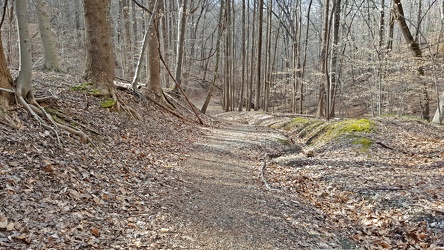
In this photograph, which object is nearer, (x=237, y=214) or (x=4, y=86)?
(x=237, y=214)

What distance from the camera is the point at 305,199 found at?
602cm

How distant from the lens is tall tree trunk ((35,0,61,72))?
10547mm

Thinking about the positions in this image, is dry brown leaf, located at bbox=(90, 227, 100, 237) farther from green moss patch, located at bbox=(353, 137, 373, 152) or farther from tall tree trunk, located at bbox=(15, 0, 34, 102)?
green moss patch, located at bbox=(353, 137, 373, 152)

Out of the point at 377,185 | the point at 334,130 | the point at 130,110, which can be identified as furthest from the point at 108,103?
the point at 334,130

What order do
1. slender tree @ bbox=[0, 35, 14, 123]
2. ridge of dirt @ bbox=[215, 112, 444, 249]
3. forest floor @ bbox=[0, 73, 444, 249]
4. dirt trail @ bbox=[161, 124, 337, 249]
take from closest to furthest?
1. forest floor @ bbox=[0, 73, 444, 249]
2. dirt trail @ bbox=[161, 124, 337, 249]
3. ridge of dirt @ bbox=[215, 112, 444, 249]
4. slender tree @ bbox=[0, 35, 14, 123]

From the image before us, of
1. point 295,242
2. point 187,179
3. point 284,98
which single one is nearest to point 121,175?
point 187,179

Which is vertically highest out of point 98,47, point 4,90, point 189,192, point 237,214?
point 98,47

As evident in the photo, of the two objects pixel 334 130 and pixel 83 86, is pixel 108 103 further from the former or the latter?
pixel 334 130

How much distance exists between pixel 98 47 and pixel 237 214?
21.4 ft

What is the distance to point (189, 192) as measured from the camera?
5516 millimetres

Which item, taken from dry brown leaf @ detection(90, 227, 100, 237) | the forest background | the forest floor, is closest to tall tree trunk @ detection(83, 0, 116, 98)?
the forest background

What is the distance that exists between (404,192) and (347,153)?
299cm

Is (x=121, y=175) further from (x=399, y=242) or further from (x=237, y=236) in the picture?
(x=399, y=242)

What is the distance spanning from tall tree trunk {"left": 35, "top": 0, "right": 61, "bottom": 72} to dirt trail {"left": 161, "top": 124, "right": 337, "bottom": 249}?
24.3 ft
